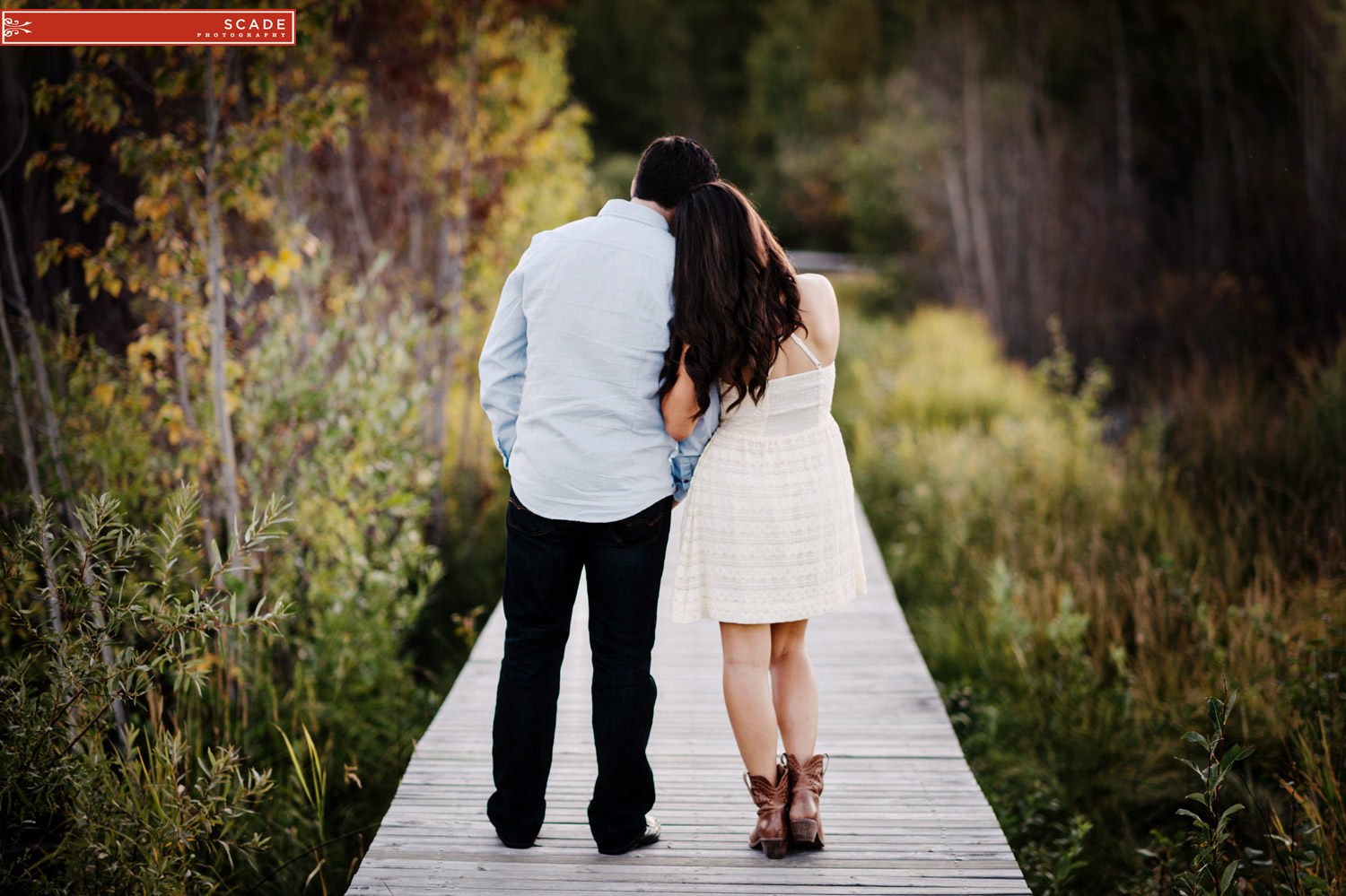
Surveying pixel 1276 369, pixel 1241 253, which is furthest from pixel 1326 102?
pixel 1276 369

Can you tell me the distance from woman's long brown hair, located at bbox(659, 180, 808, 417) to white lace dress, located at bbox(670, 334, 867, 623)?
174 mm

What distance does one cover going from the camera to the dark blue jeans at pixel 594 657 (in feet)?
7.36

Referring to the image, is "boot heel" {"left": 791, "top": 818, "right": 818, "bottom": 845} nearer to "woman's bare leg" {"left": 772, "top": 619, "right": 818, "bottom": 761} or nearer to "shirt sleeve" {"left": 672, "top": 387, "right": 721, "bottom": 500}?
→ "woman's bare leg" {"left": 772, "top": 619, "right": 818, "bottom": 761}

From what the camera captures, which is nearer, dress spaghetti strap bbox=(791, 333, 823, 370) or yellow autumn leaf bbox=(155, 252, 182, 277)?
dress spaghetti strap bbox=(791, 333, 823, 370)

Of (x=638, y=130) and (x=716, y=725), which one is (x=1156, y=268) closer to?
(x=716, y=725)

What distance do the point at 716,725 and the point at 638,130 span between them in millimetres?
36118

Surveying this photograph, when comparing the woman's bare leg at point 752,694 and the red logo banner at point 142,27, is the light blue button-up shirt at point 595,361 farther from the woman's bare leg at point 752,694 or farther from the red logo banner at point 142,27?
the red logo banner at point 142,27

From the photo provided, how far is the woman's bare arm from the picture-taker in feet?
7.04

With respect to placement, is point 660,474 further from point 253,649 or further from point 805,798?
point 253,649

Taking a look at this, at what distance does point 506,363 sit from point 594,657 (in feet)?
2.49

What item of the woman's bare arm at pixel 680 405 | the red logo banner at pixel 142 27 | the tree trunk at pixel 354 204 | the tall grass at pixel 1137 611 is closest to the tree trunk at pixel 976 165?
the tall grass at pixel 1137 611

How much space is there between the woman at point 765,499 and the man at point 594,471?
0.22ft

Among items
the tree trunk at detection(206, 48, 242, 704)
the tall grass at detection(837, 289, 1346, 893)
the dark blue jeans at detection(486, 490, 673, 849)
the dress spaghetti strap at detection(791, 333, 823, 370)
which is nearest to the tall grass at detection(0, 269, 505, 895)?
the tree trunk at detection(206, 48, 242, 704)

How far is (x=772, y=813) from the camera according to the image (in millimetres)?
2369
